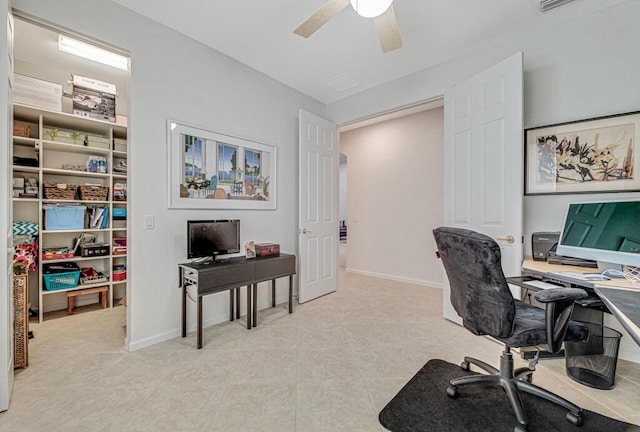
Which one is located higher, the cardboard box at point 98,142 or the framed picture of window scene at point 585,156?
the cardboard box at point 98,142

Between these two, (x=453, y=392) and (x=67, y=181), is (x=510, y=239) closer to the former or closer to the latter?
(x=453, y=392)

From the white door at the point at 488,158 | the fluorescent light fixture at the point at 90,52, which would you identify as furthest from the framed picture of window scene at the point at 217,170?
the white door at the point at 488,158

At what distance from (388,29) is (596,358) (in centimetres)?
270

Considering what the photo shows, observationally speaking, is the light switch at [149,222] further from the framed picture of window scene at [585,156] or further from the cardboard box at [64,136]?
the framed picture of window scene at [585,156]

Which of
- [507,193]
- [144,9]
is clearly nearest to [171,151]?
[144,9]

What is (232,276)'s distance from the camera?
2.52 m

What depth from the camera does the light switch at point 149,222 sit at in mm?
2356

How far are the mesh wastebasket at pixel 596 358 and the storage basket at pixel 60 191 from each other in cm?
485

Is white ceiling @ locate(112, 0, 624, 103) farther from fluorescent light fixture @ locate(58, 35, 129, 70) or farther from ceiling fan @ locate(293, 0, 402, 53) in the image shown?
fluorescent light fixture @ locate(58, 35, 129, 70)

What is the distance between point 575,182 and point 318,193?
8.59ft

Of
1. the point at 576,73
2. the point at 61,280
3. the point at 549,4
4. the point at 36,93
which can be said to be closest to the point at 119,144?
the point at 36,93

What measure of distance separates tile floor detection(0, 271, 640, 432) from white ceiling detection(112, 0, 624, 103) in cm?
281

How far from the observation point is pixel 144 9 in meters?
2.24

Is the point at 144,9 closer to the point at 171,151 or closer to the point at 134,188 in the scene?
the point at 171,151
